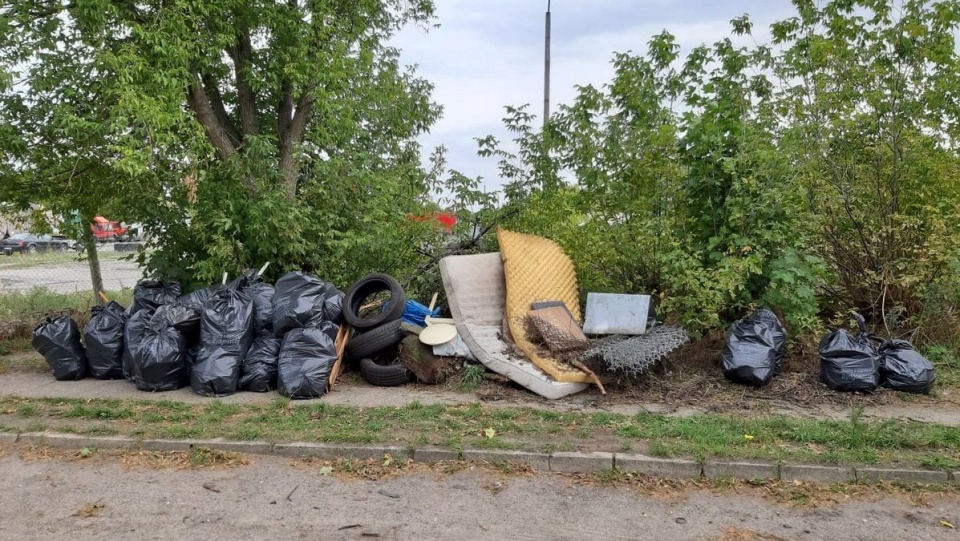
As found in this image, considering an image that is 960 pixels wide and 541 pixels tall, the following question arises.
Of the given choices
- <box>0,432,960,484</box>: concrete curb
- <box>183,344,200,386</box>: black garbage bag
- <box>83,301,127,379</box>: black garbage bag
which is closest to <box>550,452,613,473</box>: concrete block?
<box>0,432,960,484</box>: concrete curb

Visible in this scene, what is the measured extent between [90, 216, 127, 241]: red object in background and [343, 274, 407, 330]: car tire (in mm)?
3106

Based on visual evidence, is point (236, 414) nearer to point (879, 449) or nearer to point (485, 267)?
point (485, 267)

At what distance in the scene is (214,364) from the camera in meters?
5.54

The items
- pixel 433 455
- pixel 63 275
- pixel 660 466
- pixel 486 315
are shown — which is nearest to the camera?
pixel 660 466

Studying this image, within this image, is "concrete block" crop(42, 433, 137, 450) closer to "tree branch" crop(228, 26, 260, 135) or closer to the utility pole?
"tree branch" crop(228, 26, 260, 135)

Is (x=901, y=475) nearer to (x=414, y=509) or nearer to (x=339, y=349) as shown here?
(x=414, y=509)

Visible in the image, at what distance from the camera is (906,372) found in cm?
525

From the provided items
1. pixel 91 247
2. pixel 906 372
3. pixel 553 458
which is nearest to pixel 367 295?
pixel 553 458

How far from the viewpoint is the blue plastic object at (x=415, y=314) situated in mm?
6570

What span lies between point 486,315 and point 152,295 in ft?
11.0

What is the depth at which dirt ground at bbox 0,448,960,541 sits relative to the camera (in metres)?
3.29

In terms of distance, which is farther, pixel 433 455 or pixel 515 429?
pixel 515 429

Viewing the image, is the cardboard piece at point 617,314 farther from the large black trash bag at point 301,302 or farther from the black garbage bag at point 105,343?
the black garbage bag at point 105,343

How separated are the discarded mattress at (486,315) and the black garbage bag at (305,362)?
1.27 meters
